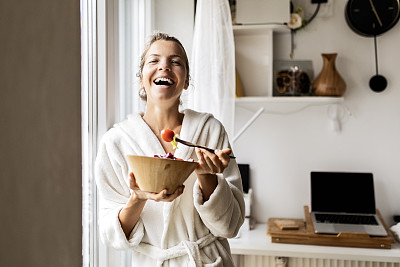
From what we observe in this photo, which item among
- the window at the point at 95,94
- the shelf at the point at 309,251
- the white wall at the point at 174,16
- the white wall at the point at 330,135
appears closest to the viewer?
the window at the point at 95,94

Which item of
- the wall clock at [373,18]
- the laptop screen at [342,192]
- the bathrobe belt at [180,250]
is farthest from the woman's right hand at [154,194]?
A: the wall clock at [373,18]

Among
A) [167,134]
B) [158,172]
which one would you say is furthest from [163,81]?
[158,172]

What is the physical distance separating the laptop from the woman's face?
4.50 ft

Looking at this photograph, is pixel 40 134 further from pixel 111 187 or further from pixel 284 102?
pixel 284 102

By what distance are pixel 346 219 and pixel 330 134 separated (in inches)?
20.8

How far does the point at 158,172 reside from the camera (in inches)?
38.5

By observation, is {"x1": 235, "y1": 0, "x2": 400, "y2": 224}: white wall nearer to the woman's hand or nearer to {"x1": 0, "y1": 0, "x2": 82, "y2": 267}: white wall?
the woman's hand

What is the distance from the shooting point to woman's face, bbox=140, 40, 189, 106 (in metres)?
1.24

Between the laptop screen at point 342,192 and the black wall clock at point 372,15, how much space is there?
2.77 ft

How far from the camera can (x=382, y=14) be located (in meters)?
2.44

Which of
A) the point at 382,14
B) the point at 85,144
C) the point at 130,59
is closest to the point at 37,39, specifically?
the point at 85,144

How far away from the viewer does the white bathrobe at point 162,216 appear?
121cm

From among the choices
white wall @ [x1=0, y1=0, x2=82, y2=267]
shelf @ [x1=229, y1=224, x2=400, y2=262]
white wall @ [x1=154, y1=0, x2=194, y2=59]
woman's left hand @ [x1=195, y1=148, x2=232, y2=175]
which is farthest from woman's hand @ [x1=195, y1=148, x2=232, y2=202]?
white wall @ [x1=154, y1=0, x2=194, y2=59]

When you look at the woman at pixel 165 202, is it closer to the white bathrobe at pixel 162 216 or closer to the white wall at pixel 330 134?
the white bathrobe at pixel 162 216
